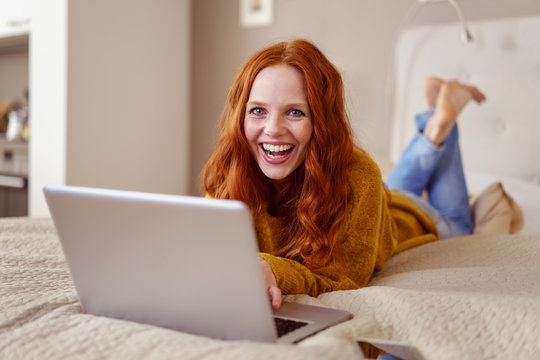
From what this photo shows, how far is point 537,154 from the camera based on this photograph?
2.20 meters

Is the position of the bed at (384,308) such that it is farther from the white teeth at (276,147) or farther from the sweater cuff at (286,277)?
the white teeth at (276,147)

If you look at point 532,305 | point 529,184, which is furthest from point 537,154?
point 532,305

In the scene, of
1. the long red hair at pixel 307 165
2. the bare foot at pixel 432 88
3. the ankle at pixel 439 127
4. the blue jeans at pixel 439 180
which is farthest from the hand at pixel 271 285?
the bare foot at pixel 432 88

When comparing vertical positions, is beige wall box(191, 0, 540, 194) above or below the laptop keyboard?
above

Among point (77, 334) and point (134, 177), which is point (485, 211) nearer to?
point (77, 334)

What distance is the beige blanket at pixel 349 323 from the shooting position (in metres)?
0.61

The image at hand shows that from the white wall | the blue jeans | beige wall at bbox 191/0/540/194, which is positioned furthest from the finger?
the white wall

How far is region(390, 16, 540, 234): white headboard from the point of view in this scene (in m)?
2.20

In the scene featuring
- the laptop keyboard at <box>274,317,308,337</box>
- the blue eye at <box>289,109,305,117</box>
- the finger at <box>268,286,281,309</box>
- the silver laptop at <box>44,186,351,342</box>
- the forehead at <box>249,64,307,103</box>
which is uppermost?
the forehead at <box>249,64,307,103</box>

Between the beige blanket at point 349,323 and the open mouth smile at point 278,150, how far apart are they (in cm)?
30

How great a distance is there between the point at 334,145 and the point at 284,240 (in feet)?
0.74

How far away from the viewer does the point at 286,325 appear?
0.73 metres

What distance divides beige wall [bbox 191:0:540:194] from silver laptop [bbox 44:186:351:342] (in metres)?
1.80

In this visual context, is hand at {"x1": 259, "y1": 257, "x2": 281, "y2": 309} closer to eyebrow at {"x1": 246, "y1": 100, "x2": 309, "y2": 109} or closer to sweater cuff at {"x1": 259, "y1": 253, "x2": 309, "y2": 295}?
sweater cuff at {"x1": 259, "y1": 253, "x2": 309, "y2": 295}
